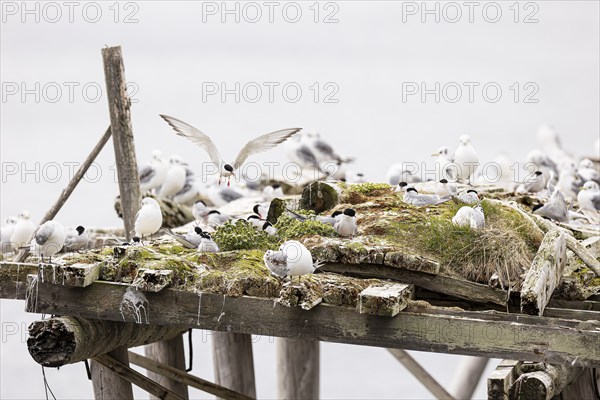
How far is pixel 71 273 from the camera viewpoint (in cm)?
815

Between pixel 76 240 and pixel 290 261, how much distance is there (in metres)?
3.74

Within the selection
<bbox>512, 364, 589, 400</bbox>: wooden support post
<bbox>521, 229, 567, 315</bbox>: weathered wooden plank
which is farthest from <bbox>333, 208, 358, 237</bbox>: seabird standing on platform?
<bbox>512, 364, 589, 400</bbox>: wooden support post

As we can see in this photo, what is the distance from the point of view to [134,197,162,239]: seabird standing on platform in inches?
430

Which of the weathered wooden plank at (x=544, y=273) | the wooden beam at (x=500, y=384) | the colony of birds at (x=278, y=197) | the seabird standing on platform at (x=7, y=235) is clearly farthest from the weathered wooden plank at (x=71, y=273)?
the seabird standing on platform at (x=7, y=235)

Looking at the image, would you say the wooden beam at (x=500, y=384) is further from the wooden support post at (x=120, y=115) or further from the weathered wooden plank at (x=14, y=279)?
the wooden support post at (x=120, y=115)

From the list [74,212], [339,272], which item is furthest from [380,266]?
[74,212]

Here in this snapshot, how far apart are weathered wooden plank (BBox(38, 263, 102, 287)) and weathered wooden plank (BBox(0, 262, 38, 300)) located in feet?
1.77

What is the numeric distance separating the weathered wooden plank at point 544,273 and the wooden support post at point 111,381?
3.40 metres

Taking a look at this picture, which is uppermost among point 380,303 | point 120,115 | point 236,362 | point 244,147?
point 120,115

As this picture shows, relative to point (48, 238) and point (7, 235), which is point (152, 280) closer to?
point (48, 238)

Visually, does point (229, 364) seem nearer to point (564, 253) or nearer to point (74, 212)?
point (564, 253)

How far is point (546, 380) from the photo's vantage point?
7574mm

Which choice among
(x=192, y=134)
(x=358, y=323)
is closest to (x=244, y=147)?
(x=192, y=134)

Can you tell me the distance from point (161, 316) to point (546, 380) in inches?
103
